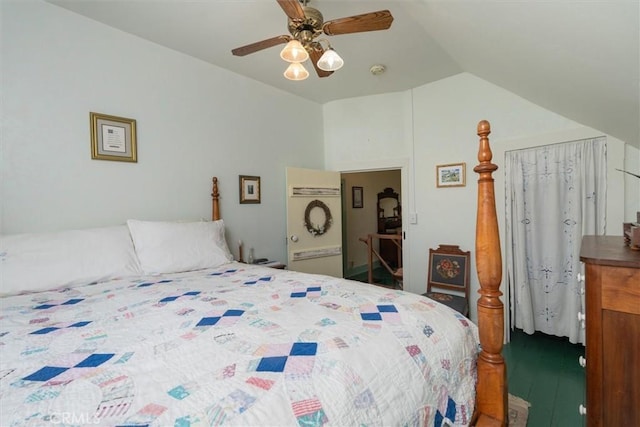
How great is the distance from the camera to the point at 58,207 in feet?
6.41

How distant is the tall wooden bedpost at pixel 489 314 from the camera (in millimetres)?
1090

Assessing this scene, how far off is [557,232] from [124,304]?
3.22 meters

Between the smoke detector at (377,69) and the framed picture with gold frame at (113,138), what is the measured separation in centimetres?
224

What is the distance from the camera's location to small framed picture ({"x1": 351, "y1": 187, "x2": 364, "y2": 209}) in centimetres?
554

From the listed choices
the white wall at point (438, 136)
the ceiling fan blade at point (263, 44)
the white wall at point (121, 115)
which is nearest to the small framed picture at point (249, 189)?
the white wall at point (121, 115)

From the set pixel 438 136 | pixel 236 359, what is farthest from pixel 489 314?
pixel 438 136

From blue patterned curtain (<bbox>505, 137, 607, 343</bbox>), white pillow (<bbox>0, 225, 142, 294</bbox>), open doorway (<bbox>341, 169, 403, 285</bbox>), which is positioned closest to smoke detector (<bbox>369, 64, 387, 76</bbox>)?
blue patterned curtain (<bbox>505, 137, 607, 343</bbox>)

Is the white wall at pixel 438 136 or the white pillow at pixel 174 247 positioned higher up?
the white wall at pixel 438 136

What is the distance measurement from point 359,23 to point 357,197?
4124mm

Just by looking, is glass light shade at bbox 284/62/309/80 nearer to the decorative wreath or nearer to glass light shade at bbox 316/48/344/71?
glass light shade at bbox 316/48/344/71

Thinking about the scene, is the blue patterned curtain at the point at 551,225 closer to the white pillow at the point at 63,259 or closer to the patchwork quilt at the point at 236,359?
the patchwork quilt at the point at 236,359

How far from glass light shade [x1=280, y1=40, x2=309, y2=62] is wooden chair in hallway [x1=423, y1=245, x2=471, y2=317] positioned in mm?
2426

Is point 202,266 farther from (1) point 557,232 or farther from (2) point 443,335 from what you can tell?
(1) point 557,232

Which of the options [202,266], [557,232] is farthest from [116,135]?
[557,232]
